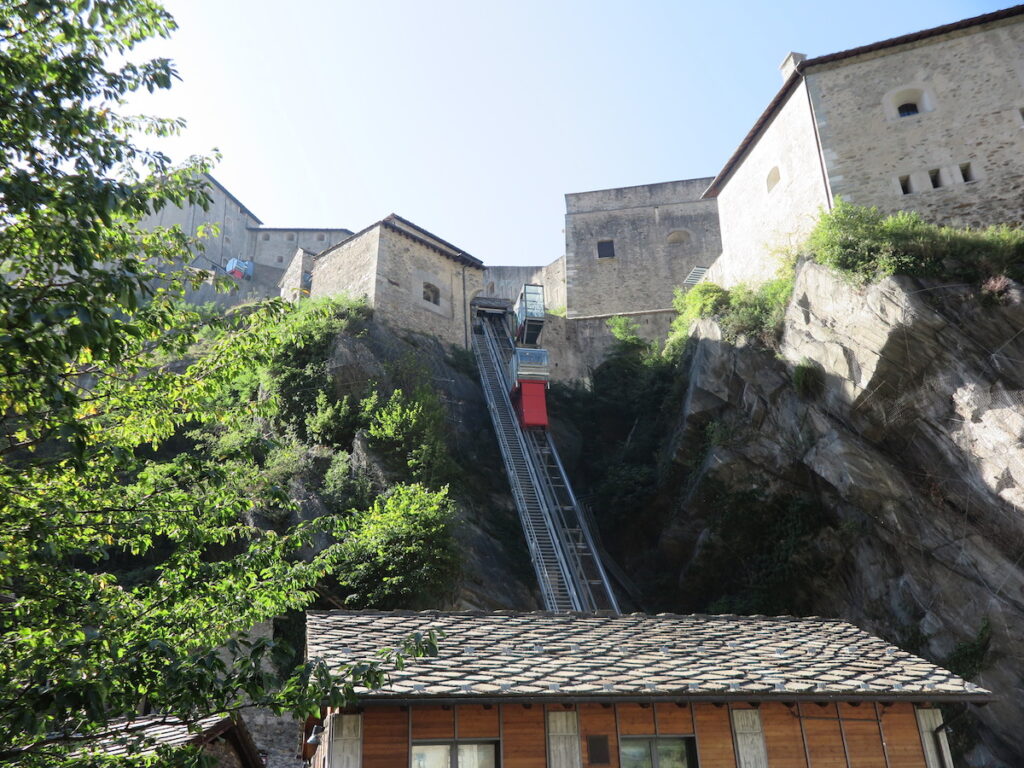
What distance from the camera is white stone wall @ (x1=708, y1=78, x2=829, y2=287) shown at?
71.1 ft

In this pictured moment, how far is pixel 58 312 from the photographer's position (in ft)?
13.7

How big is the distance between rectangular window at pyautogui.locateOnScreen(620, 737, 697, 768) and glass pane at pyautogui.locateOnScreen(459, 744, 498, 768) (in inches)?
53.9

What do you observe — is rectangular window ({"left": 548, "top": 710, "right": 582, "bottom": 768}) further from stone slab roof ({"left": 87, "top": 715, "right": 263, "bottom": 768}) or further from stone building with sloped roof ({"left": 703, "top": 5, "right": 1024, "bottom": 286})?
stone building with sloped roof ({"left": 703, "top": 5, "right": 1024, "bottom": 286})

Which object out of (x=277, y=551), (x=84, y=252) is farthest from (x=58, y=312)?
(x=277, y=551)

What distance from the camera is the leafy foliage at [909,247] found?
17031 mm

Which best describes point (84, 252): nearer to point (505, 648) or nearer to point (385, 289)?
point (505, 648)

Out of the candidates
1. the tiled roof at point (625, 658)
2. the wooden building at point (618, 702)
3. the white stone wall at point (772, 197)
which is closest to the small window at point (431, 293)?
the white stone wall at point (772, 197)

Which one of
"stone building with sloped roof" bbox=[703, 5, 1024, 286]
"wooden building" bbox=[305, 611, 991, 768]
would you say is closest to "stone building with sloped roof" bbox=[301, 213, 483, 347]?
"stone building with sloped roof" bbox=[703, 5, 1024, 286]

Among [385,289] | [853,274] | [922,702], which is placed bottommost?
[922,702]

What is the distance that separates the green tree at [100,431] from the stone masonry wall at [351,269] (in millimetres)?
20933

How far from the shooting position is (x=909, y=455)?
16641 millimetres

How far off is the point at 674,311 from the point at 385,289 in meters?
11.6

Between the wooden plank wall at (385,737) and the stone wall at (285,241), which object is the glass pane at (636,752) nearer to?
the wooden plank wall at (385,737)

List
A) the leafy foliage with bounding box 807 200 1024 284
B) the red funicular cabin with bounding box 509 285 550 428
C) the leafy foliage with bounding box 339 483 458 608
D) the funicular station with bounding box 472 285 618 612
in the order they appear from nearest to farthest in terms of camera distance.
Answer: the leafy foliage with bounding box 339 483 458 608 < the leafy foliage with bounding box 807 200 1024 284 < the funicular station with bounding box 472 285 618 612 < the red funicular cabin with bounding box 509 285 550 428
